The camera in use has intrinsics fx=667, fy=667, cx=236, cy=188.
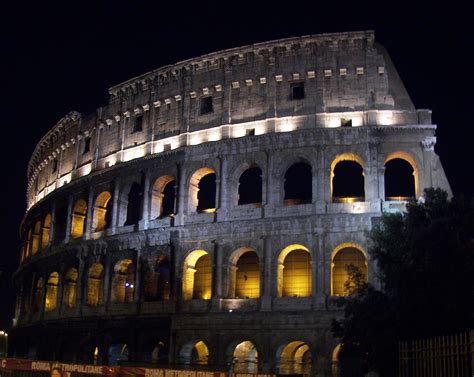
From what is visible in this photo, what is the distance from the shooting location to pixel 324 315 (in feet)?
86.1

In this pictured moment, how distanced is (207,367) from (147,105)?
18.4 m

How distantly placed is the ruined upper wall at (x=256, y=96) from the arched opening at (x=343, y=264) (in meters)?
5.45

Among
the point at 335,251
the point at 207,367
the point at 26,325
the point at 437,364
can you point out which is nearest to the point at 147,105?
the point at 335,251

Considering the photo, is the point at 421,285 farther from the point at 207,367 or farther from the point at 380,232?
the point at 207,367

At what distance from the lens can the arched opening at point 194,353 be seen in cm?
2884

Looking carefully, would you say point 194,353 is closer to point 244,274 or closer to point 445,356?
point 244,274

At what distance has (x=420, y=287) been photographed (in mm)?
18766

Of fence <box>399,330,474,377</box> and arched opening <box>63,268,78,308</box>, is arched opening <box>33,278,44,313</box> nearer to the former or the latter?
arched opening <box>63,268,78,308</box>

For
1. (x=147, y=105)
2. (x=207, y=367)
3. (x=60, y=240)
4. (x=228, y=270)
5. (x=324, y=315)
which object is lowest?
(x=207, y=367)

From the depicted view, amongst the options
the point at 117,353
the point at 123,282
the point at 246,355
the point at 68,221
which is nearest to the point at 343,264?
the point at 246,355

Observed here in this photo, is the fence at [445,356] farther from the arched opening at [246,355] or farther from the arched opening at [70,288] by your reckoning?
the arched opening at [70,288]

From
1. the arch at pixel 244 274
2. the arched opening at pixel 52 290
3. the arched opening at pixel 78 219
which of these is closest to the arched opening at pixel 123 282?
the arched opening at pixel 78 219

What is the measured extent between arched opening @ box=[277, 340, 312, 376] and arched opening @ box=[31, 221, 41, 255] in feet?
64.3

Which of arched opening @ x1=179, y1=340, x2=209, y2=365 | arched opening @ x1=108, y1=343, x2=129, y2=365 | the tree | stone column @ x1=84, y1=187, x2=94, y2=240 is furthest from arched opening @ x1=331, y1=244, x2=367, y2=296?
stone column @ x1=84, y1=187, x2=94, y2=240
